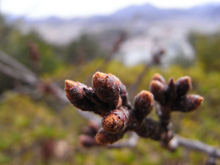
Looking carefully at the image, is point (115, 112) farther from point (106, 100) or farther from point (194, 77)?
point (194, 77)

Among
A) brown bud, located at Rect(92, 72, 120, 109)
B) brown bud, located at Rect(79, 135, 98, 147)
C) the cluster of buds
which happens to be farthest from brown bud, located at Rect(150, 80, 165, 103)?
brown bud, located at Rect(79, 135, 98, 147)

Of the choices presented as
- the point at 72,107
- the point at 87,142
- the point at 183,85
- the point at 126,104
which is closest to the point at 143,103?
the point at 126,104

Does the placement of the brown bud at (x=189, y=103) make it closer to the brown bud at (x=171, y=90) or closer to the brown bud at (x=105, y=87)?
the brown bud at (x=171, y=90)

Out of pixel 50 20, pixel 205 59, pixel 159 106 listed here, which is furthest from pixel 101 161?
pixel 50 20

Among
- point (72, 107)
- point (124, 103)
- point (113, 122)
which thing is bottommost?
point (113, 122)

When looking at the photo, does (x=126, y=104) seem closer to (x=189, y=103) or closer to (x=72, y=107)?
(x=189, y=103)

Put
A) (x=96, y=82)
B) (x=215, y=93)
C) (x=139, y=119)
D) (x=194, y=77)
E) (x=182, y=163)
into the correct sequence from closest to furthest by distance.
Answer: (x=96, y=82)
(x=139, y=119)
(x=182, y=163)
(x=215, y=93)
(x=194, y=77)
